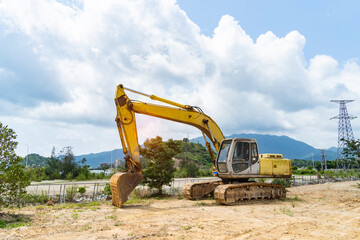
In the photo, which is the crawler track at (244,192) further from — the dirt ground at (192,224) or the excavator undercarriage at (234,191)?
the dirt ground at (192,224)

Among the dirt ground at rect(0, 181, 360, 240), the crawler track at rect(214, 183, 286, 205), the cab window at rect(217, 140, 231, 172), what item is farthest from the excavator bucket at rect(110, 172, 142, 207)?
the cab window at rect(217, 140, 231, 172)

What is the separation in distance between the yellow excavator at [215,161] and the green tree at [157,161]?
77.0 inches

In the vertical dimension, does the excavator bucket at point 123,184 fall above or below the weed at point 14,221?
above

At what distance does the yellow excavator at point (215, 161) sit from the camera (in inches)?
472

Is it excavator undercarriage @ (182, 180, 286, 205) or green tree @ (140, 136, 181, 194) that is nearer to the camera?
excavator undercarriage @ (182, 180, 286, 205)

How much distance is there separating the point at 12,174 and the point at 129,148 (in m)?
4.29

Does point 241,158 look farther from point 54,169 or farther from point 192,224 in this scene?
point 54,169

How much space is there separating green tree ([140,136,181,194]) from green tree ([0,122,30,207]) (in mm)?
7168

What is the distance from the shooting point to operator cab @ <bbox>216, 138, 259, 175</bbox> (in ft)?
44.4

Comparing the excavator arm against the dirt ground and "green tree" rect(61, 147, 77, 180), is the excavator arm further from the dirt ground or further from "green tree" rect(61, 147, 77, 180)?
"green tree" rect(61, 147, 77, 180)

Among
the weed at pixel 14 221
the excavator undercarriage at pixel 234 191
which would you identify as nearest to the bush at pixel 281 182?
the excavator undercarriage at pixel 234 191

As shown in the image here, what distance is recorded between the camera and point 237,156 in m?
13.7

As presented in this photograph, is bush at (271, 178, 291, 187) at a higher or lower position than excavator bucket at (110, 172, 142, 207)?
lower

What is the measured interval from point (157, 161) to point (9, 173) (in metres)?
8.05
